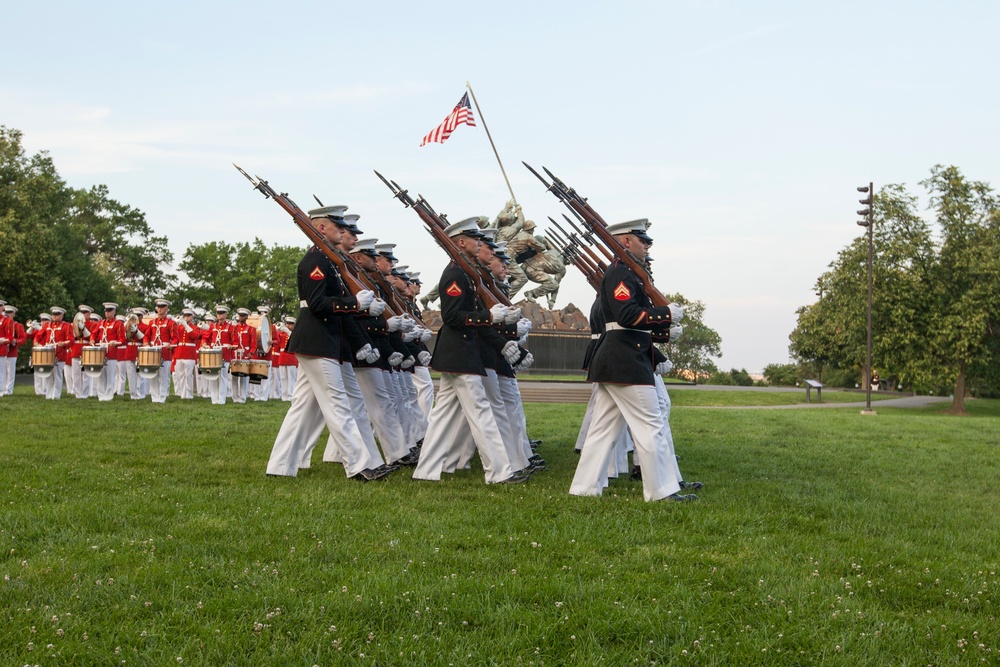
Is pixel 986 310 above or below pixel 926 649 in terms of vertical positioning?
above

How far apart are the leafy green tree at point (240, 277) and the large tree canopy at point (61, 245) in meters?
1.97

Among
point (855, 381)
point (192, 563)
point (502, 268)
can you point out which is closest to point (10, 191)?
point (502, 268)

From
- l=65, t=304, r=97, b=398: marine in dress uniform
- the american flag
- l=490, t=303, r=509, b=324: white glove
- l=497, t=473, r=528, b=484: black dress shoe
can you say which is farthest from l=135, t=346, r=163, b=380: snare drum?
l=497, t=473, r=528, b=484: black dress shoe

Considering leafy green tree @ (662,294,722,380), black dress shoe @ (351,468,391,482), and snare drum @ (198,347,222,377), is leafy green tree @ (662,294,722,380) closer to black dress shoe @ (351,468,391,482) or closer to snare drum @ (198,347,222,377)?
snare drum @ (198,347,222,377)

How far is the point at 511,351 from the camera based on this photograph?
901 centimetres

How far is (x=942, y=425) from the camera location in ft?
56.6

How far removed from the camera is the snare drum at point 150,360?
1944cm

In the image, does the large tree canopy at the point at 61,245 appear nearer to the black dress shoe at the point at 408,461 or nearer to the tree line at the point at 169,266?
the tree line at the point at 169,266

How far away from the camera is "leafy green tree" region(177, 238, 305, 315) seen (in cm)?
6391

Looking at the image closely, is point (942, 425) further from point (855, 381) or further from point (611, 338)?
point (855, 381)

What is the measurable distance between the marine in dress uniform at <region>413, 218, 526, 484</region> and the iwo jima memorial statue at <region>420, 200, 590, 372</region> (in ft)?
67.3

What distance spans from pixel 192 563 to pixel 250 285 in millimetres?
62197

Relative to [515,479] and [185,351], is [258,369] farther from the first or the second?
[515,479]

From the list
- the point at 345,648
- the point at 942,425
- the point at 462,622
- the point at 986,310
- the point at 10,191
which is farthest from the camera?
the point at 10,191
